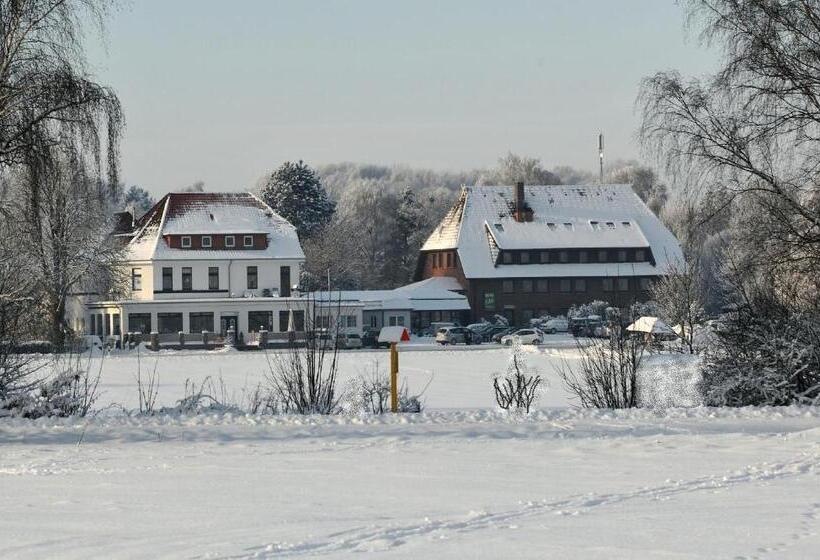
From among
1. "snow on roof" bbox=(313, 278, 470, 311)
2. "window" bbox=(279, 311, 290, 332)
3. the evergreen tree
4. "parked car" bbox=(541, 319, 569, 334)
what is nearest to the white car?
"parked car" bbox=(541, 319, 569, 334)

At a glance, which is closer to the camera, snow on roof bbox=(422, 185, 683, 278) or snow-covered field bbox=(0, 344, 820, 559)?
snow-covered field bbox=(0, 344, 820, 559)

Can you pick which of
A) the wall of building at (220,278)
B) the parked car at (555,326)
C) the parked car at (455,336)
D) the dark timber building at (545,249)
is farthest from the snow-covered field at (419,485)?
the dark timber building at (545,249)

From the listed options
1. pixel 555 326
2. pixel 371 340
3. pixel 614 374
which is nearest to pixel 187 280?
pixel 371 340

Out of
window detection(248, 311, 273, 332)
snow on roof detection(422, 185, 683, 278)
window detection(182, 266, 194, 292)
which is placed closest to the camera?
window detection(248, 311, 273, 332)

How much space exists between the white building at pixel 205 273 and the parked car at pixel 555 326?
13291 mm

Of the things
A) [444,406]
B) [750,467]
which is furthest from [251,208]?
[750,467]

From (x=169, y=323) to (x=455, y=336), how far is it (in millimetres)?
17385

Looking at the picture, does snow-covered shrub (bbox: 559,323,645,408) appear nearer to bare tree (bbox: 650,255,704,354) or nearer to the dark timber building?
bare tree (bbox: 650,255,704,354)

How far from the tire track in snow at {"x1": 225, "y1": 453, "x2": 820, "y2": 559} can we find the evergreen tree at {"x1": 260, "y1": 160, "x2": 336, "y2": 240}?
9273 cm

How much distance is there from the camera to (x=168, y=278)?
7844cm

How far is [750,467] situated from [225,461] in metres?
6.94

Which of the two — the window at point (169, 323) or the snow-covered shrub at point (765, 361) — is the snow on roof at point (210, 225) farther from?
the snow-covered shrub at point (765, 361)

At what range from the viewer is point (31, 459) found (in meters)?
17.5

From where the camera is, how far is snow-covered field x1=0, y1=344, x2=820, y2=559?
11352 mm
